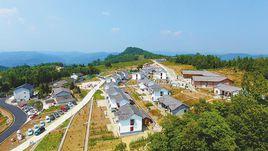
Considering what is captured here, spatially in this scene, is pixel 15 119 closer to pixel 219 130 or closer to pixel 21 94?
pixel 21 94

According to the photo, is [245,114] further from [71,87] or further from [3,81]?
[3,81]

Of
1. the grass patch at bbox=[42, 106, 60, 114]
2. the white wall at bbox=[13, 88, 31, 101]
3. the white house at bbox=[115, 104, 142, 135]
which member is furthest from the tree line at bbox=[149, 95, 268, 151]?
the white wall at bbox=[13, 88, 31, 101]

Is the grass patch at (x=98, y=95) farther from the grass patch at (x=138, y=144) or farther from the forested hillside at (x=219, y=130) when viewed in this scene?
the forested hillside at (x=219, y=130)

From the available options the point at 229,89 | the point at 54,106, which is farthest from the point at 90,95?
the point at 229,89

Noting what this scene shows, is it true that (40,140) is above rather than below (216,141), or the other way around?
below

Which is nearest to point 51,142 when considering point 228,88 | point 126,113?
point 126,113

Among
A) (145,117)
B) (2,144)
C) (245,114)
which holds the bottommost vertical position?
(2,144)
